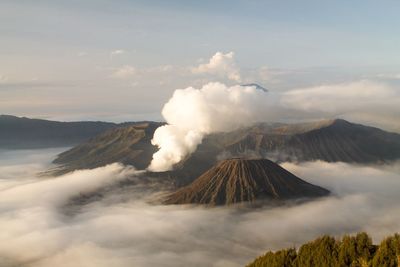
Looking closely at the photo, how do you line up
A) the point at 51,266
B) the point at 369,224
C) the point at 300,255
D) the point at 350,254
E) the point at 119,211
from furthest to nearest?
the point at 119,211 → the point at 369,224 → the point at 51,266 → the point at 300,255 → the point at 350,254

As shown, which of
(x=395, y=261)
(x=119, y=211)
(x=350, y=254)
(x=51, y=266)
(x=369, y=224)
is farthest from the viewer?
(x=119, y=211)

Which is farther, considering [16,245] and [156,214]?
[156,214]

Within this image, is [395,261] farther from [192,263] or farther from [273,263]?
[192,263]

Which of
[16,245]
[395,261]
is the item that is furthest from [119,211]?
[395,261]

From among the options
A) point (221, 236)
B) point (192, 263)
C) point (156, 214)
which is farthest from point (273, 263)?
point (156, 214)

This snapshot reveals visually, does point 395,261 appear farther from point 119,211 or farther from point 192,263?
point 119,211

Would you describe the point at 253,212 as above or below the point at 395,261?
below
